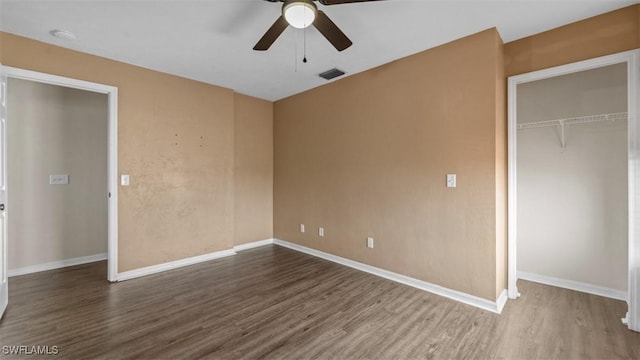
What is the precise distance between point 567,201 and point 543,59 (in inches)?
63.8

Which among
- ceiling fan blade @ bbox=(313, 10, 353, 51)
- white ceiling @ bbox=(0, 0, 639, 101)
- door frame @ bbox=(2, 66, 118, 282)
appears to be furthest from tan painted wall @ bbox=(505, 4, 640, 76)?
door frame @ bbox=(2, 66, 118, 282)

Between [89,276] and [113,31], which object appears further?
[89,276]

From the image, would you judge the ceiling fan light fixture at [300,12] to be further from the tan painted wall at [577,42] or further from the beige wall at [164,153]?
the beige wall at [164,153]

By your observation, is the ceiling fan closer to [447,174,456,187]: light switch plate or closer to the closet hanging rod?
[447,174,456,187]: light switch plate

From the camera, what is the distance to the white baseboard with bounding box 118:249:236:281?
332 cm

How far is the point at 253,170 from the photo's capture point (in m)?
4.89

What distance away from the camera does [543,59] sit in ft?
8.55

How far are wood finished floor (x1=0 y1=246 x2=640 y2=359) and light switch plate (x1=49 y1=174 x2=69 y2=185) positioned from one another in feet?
4.02

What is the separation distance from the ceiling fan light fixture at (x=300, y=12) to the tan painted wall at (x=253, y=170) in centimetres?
305

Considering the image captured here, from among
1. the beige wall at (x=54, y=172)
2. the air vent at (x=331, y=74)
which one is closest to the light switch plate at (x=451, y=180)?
the air vent at (x=331, y=74)

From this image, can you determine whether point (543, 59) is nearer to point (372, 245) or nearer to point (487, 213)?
point (487, 213)

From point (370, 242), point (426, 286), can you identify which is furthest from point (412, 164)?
point (426, 286)

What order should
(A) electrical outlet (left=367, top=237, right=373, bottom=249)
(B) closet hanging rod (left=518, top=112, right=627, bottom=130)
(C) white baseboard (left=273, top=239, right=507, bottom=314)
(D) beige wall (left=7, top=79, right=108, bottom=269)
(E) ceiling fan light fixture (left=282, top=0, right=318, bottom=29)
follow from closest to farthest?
(E) ceiling fan light fixture (left=282, top=0, right=318, bottom=29), (C) white baseboard (left=273, top=239, right=507, bottom=314), (B) closet hanging rod (left=518, top=112, right=627, bottom=130), (D) beige wall (left=7, top=79, right=108, bottom=269), (A) electrical outlet (left=367, top=237, right=373, bottom=249)

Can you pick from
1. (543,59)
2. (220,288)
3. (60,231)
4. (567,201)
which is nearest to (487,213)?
(567,201)
